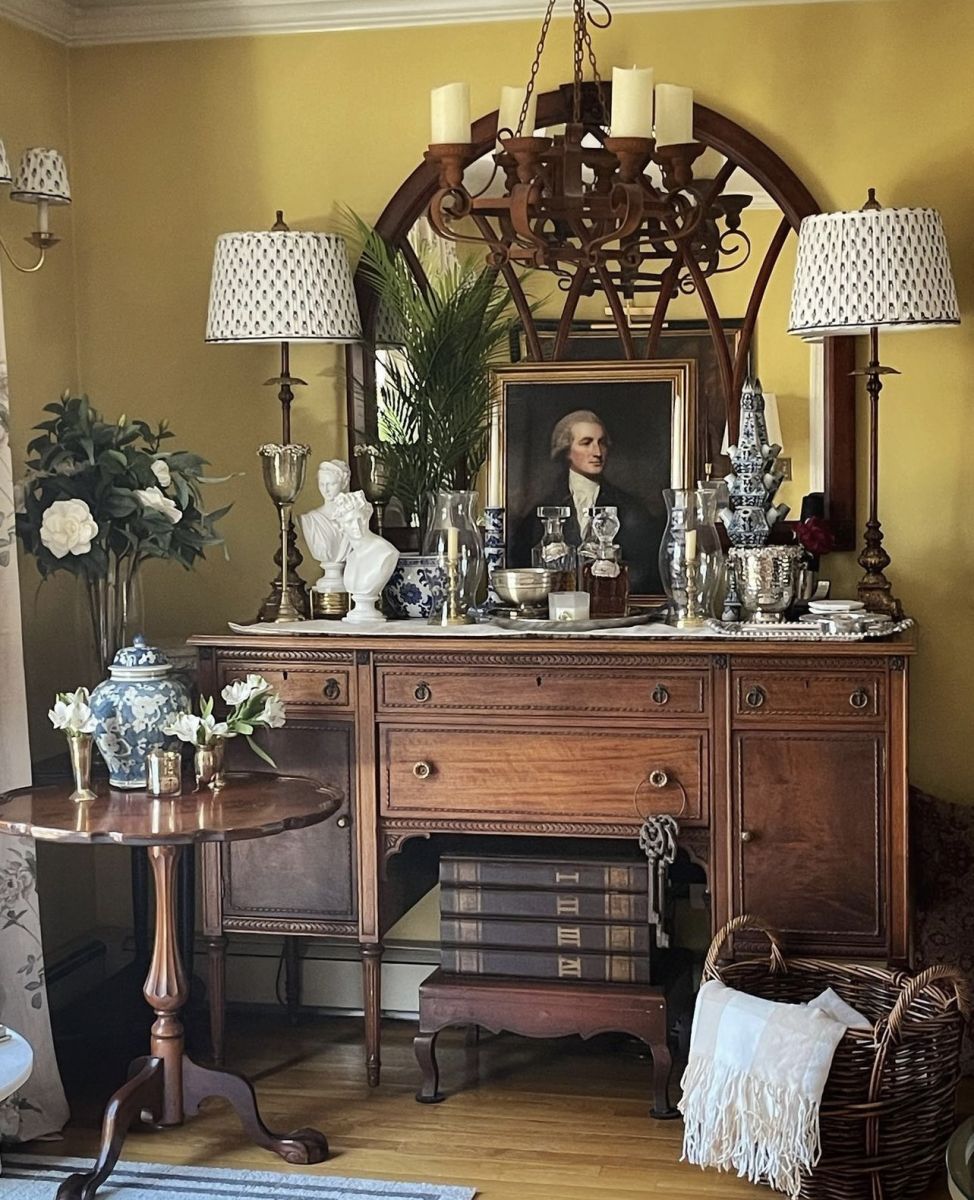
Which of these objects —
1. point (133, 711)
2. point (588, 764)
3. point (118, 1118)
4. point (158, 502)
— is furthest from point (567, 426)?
point (118, 1118)

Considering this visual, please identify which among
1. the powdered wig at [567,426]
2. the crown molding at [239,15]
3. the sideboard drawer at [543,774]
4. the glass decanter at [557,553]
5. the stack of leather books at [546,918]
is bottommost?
the stack of leather books at [546,918]

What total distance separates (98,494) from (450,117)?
3.70 ft

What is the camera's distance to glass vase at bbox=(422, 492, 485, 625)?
3.58 meters

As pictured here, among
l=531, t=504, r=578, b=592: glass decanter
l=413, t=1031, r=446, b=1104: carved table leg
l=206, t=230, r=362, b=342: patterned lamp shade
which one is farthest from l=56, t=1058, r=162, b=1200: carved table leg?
l=206, t=230, r=362, b=342: patterned lamp shade

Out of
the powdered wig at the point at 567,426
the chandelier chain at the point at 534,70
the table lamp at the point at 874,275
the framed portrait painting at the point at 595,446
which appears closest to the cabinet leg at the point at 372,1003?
the framed portrait painting at the point at 595,446

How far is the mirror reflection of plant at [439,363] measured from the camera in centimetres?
380

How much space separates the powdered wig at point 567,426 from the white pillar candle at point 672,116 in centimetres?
69

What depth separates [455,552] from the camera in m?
3.59

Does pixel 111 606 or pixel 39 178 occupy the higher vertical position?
pixel 39 178

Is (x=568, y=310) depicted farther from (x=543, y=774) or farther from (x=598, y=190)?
(x=543, y=774)

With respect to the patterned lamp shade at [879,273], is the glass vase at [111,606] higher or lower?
lower

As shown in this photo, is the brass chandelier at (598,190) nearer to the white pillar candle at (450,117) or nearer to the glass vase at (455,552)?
the white pillar candle at (450,117)

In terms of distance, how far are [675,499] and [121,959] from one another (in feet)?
6.09

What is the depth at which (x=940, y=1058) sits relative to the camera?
3.00 meters
